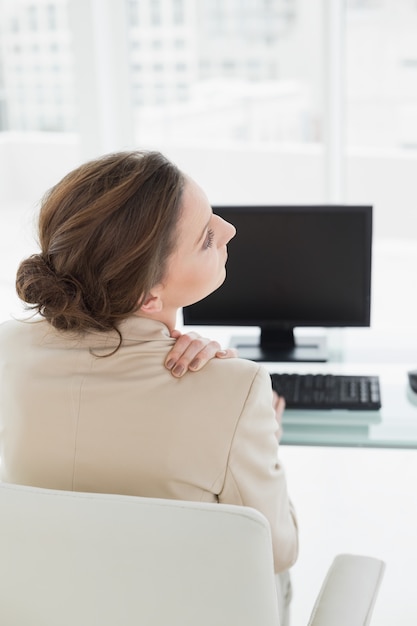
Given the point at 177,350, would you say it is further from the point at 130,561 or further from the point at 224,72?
the point at 224,72

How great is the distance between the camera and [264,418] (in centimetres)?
128

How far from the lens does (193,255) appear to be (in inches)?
58.2

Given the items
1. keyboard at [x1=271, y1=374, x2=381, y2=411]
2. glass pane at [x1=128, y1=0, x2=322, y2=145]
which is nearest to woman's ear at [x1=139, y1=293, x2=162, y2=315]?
keyboard at [x1=271, y1=374, x2=381, y2=411]

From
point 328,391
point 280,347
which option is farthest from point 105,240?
point 280,347

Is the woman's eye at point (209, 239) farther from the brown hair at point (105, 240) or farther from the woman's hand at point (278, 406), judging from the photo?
the woman's hand at point (278, 406)

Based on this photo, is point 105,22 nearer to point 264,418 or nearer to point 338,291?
point 338,291

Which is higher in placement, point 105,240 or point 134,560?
point 105,240

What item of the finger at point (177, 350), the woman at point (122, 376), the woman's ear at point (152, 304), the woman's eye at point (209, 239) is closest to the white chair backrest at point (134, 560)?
the woman at point (122, 376)

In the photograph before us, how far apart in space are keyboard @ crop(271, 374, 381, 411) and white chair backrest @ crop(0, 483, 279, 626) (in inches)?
40.2

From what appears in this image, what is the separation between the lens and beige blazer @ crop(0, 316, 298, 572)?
123 centimetres

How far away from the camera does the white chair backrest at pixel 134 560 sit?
1.06 metres

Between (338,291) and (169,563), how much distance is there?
1429 millimetres

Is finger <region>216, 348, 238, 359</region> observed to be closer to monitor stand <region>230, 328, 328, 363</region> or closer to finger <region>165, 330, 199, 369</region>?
finger <region>165, 330, 199, 369</region>

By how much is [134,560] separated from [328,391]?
1.16m
